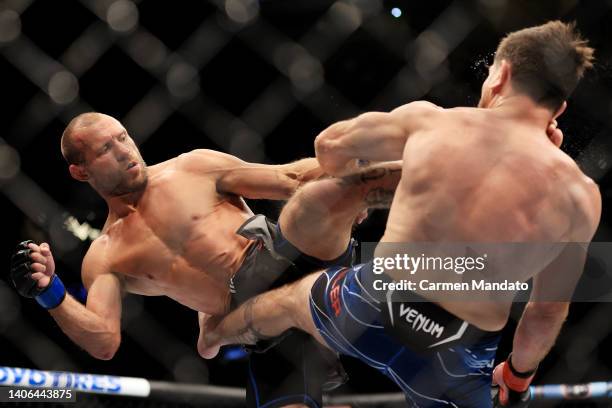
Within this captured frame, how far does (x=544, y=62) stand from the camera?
164 centimetres

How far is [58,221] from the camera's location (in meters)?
3.58

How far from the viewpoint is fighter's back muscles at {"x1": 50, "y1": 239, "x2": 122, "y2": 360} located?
2.07m

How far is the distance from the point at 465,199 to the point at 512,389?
703 mm

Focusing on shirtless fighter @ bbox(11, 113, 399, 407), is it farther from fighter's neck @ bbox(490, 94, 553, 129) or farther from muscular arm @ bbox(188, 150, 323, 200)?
fighter's neck @ bbox(490, 94, 553, 129)

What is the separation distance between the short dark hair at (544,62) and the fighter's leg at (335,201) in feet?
1.16

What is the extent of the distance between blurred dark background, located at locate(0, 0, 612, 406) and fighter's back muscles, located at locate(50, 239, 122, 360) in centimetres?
79

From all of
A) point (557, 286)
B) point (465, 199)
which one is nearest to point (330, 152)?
point (465, 199)

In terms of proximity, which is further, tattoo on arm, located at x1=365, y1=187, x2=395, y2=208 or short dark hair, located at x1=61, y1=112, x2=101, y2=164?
short dark hair, located at x1=61, y1=112, x2=101, y2=164

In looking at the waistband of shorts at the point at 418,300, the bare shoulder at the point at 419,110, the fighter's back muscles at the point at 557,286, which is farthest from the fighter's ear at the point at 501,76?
the waistband of shorts at the point at 418,300

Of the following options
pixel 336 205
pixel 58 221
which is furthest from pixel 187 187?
pixel 58 221

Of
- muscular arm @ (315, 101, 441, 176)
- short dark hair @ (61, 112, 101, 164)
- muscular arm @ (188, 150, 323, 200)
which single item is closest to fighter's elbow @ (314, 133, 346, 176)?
muscular arm @ (315, 101, 441, 176)

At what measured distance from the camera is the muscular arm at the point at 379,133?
1662mm

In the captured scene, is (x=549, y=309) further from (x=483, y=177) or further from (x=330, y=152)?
(x=330, y=152)

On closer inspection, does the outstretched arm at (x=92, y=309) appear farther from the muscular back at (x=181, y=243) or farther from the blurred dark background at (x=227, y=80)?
the blurred dark background at (x=227, y=80)
